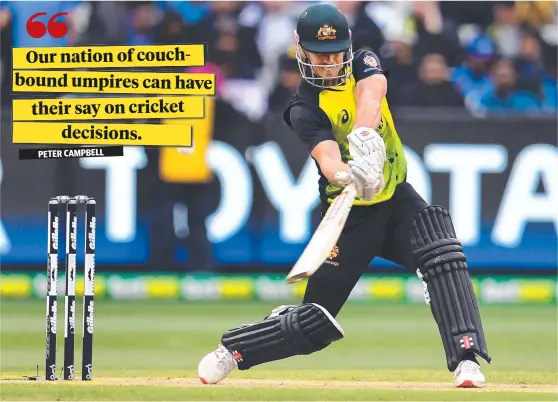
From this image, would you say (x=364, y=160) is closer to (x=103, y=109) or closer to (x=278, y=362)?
(x=103, y=109)

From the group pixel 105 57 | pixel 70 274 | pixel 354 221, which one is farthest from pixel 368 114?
pixel 70 274

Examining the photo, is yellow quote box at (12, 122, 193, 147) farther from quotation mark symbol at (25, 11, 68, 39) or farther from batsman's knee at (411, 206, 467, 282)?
batsman's knee at (411, 206, 467, 282)

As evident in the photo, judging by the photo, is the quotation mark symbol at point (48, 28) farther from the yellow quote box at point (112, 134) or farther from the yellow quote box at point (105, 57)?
the yellow quote box at point (112, 134)

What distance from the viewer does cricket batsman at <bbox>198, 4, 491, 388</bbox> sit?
611cm

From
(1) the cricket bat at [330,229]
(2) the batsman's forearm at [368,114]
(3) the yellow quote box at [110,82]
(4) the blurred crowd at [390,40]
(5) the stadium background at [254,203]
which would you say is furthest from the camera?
(4) the blurred crowd at [390,40]

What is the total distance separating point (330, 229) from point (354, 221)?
0.97 ft

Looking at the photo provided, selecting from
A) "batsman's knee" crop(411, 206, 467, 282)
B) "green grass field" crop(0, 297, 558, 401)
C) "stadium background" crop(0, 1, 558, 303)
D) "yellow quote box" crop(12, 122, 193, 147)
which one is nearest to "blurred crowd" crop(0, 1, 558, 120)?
"stadium background" crop(0, 1, 558, 303)

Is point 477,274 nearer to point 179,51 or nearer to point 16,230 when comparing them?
point 16,230

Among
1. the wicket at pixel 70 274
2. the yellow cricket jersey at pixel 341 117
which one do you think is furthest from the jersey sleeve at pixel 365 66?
the wicket at pixel 70 274

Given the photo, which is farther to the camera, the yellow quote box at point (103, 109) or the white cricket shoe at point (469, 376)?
the yellow quote box at point (103, 109)

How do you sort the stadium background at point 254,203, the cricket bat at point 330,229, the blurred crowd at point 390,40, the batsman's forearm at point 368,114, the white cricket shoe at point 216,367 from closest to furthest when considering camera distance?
the cricket bat at point 330,229 < the batsman's forearm at point 368,114 < the white cricket shoe at point 216,367 < the stadium background at point 254,203 < the blurred crowd at point 390,40

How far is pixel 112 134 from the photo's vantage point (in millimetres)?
6461

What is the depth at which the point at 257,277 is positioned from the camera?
10.8m

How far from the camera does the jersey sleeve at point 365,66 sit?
6238 millimetres
